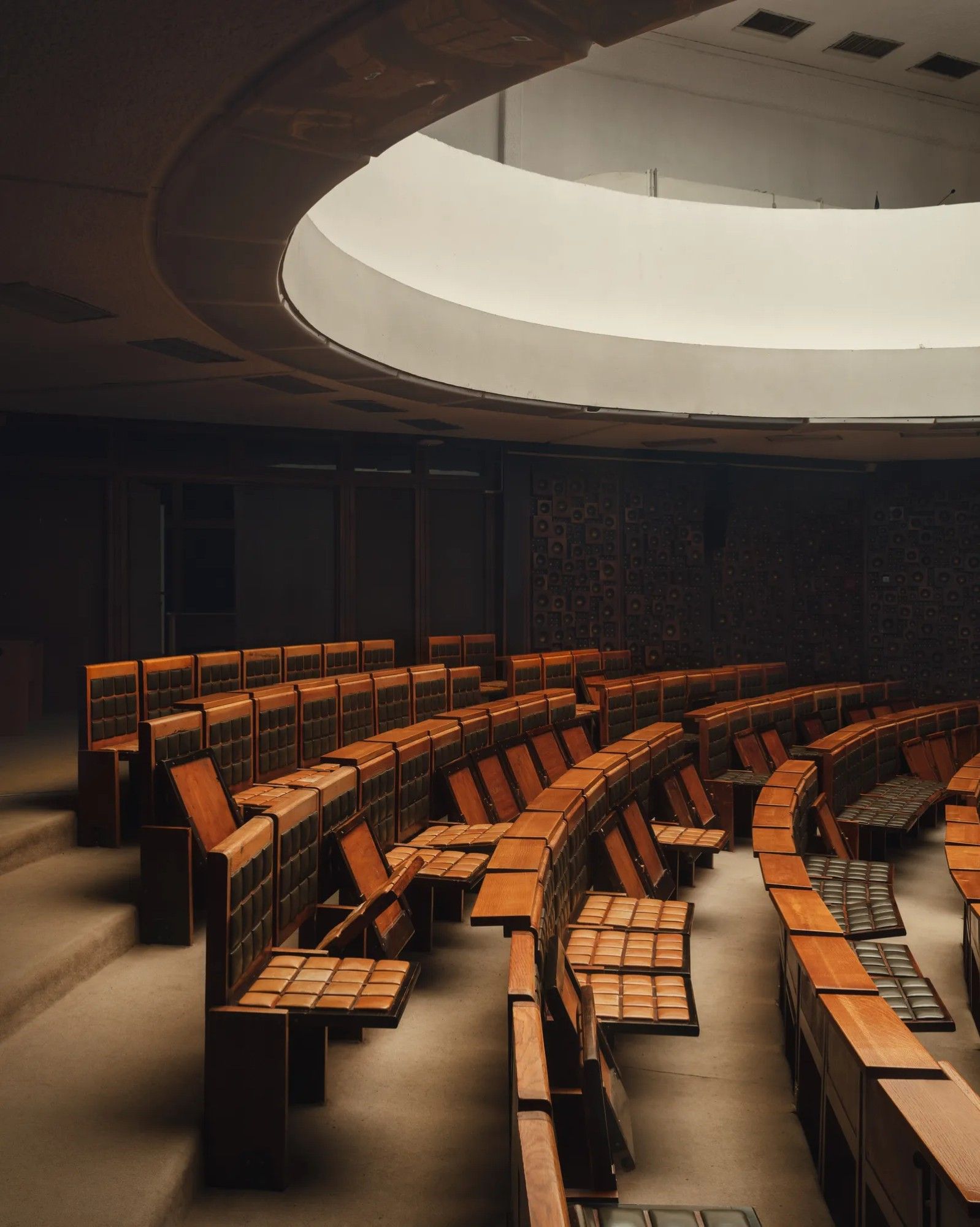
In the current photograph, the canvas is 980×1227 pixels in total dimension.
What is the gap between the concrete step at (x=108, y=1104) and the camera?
7.36 ft

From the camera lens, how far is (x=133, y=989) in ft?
11.2

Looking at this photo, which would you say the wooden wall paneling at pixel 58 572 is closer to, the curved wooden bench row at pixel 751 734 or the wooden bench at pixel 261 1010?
the curved wooden bench row at pixel 751 734

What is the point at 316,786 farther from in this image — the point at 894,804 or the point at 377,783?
the point at 894,804

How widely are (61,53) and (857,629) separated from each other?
414 inches

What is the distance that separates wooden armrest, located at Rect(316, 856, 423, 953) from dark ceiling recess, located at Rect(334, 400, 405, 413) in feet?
16.2

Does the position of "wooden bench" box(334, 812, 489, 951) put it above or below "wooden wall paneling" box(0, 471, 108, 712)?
below

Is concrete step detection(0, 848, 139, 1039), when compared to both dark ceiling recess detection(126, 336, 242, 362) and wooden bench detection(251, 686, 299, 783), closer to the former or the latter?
wooden bench detection(251, 686, 299, 783)

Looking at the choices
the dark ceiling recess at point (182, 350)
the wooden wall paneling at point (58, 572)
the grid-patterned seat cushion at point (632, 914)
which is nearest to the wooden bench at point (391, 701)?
the dark ceiling recess at point (182, 350)

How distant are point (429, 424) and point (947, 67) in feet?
25.2

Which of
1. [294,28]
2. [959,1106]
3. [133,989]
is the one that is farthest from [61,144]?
[959,1106]

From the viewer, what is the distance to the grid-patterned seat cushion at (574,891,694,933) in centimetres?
388

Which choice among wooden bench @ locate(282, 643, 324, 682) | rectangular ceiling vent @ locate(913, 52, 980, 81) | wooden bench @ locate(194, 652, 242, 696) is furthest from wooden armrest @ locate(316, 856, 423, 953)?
rectangular ceiling vent @ locate(913, 52, 980, 81)

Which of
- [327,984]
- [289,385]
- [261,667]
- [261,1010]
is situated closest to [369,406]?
[289,385]

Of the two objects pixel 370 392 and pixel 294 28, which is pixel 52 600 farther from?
pixel 294 28
